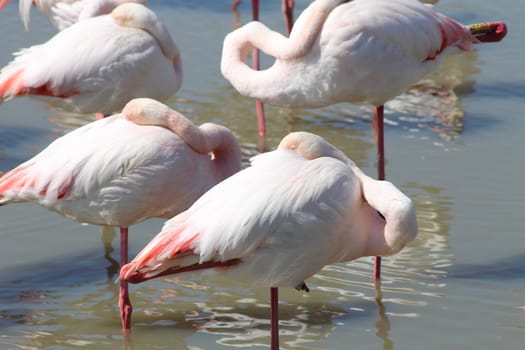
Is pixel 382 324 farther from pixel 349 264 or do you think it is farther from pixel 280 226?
pixel 280 226

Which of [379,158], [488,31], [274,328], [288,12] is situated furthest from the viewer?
[288,12]

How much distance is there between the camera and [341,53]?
5.75 metres

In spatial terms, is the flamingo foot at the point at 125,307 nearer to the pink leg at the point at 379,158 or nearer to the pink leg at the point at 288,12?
the pink leg at the point at 379,158

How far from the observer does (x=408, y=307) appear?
5238 millimetres

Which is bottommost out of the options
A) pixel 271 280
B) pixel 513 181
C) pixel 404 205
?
pixel 513 181

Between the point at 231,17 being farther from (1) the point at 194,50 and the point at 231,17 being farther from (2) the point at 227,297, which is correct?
(2) the point at 227,297

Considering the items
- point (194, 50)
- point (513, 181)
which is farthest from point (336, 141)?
point (194, 50)

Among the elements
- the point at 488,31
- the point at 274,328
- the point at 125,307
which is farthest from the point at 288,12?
the point at 274,328

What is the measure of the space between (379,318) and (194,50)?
4.16 m

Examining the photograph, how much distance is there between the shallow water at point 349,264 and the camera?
5.02 metres

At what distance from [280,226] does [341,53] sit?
1.65m

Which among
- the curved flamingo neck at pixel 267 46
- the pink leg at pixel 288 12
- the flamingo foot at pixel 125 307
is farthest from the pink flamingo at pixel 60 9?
the flamingo foot at pixel 125 307

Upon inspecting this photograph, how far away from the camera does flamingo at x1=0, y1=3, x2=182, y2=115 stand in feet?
20.2

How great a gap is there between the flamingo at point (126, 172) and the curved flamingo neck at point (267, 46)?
31.7 inches
